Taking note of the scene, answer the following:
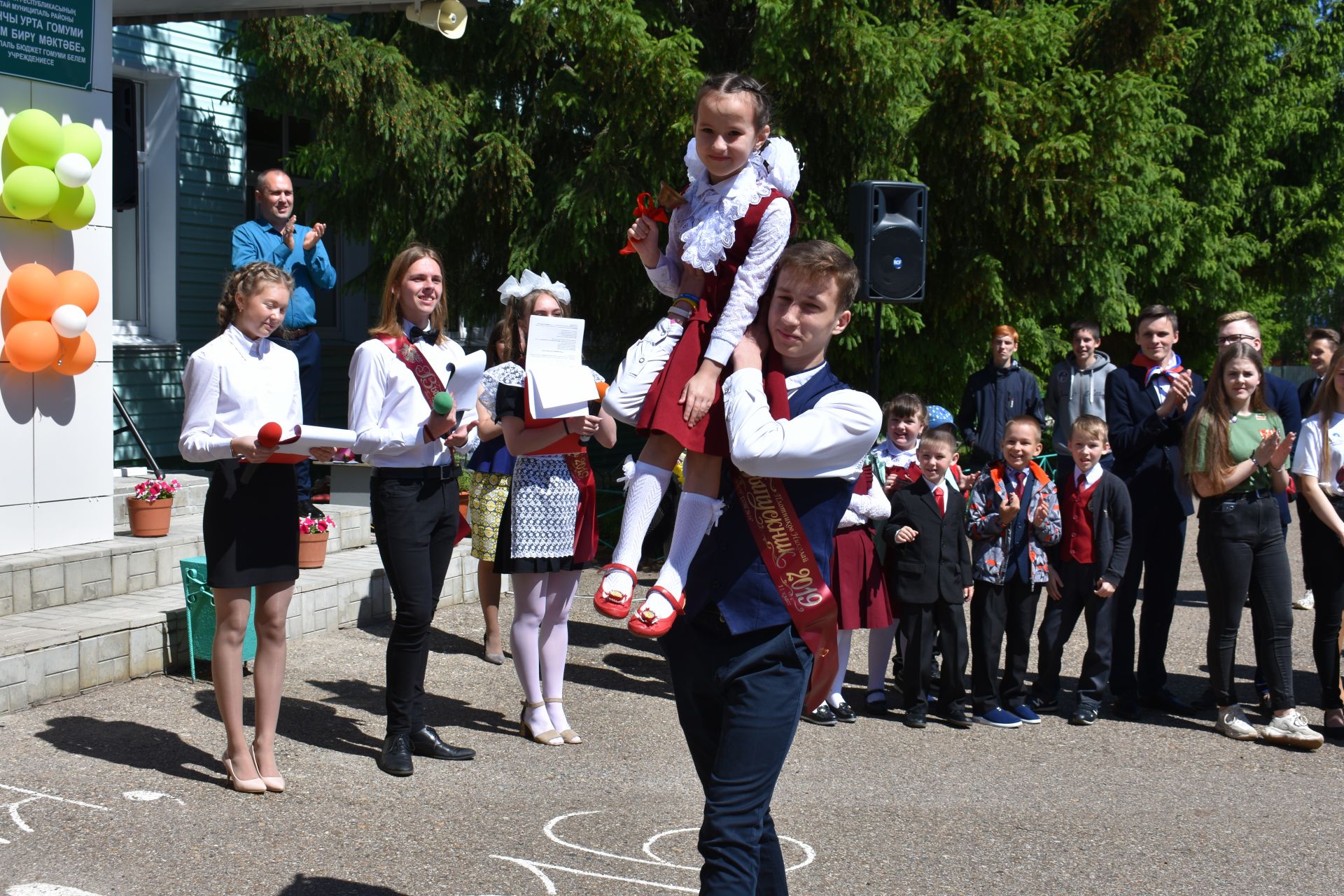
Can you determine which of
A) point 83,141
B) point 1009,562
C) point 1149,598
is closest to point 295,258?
point 83,141

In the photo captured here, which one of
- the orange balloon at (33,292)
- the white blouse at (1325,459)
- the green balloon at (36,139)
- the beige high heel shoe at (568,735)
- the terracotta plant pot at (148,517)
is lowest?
the beige high heel shoe at (568,735)

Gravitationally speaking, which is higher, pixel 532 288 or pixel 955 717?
pixel 532 288

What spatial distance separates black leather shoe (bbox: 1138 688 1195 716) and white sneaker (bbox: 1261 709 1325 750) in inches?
19.6

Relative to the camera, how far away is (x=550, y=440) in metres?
5.65

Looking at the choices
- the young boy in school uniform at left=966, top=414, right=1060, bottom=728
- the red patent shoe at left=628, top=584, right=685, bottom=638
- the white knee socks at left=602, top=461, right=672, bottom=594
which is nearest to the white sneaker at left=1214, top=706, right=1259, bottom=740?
the young boy in school uniform at left=966, top=414, right=1060, bottom=728

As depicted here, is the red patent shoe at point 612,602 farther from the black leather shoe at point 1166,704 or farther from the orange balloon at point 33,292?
the orange balloon at point 33,292

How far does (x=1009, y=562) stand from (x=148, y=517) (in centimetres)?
488

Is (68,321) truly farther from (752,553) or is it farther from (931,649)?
(752,553)

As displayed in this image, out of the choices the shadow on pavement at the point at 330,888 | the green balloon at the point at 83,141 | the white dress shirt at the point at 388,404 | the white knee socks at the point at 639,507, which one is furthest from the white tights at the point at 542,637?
the green balloon at the point at 83,141

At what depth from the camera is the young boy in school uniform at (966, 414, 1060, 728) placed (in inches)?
252

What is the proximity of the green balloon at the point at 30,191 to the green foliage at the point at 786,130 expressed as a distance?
3.84 m

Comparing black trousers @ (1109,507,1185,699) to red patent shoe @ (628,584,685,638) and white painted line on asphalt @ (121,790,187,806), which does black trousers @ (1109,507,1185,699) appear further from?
white painted line on asphalt @ (121,790,187,806)

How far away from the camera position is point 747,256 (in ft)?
10.2

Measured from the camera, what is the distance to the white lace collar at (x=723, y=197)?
123 inches
